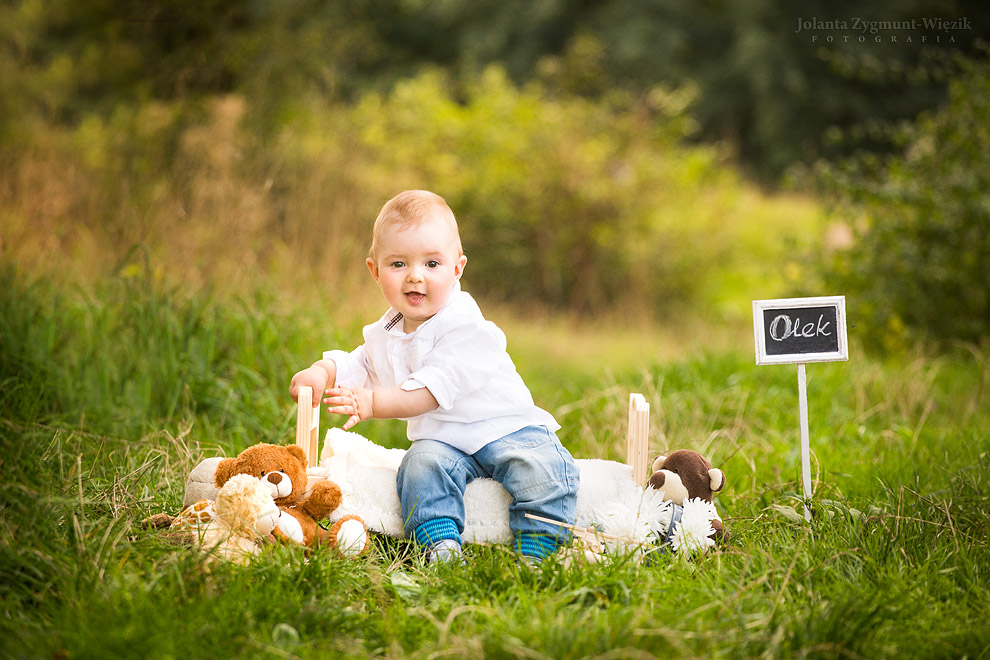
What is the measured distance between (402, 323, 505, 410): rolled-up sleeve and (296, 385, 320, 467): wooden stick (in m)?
0.32

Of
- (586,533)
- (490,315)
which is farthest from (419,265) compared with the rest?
(490,315)

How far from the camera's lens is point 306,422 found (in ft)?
8.36

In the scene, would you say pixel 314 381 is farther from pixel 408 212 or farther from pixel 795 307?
pixel 795 307

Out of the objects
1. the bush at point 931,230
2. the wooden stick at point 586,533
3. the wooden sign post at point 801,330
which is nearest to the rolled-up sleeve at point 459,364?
the wooden stick at point 586,533

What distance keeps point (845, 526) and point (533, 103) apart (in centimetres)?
770

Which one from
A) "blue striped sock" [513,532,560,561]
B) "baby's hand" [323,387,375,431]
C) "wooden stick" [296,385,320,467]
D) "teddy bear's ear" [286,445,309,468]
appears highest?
"baby's hand" [323,387,375,431]

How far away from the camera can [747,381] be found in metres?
4.70

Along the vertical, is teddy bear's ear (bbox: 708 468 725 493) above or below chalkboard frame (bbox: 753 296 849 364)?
below

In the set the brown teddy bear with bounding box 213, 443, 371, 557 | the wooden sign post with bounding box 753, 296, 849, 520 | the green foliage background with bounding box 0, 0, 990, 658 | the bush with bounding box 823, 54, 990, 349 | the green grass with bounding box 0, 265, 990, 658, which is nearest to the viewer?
the green grass with bounding box 0, 265, 990, 658

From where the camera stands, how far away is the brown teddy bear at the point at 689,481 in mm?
2539

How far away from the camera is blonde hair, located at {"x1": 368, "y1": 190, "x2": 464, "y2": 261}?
2.47 metres

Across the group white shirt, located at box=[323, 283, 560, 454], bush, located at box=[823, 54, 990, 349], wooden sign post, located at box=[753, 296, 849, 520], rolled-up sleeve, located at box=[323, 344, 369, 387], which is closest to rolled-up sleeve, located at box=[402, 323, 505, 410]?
white shirt, located at box=[323, 283, 560, 454]

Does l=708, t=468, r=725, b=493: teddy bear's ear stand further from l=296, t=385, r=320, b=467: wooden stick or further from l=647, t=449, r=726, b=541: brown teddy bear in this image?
l=296, t=385, r=320, b=467: wooden stick

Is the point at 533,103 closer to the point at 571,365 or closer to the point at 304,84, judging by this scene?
the point at 304,84
